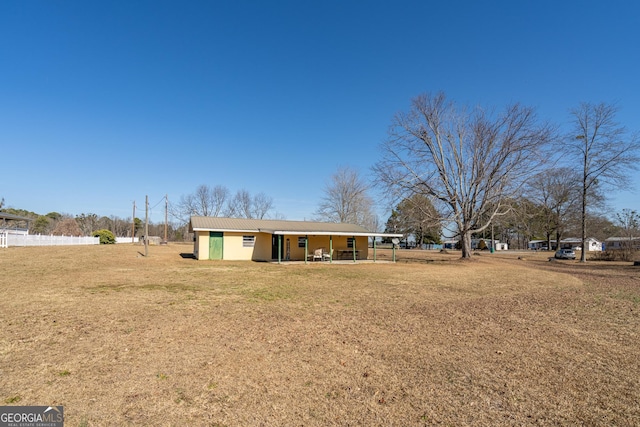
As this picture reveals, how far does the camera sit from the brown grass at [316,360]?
3104 mm

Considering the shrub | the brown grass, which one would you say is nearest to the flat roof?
the brown grass

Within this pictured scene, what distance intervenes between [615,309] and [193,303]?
10084mm

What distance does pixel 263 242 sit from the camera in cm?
2369

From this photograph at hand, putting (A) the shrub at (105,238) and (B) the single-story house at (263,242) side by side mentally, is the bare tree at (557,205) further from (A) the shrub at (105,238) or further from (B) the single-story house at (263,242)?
(A) the shrub at (105,238)

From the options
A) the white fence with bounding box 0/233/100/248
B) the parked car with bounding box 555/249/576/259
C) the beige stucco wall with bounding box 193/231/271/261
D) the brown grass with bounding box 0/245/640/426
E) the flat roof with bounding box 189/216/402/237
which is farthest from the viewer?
the parked car with bounding box 555/249/576/259

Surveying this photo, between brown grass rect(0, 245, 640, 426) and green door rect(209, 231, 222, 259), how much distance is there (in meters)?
13.4

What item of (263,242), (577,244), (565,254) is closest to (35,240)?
(263,242)

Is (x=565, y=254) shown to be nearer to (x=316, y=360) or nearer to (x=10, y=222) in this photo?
(x=316, y=360)

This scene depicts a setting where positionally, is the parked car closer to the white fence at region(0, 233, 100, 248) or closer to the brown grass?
the brown grass

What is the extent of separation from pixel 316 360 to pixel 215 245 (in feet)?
62.9

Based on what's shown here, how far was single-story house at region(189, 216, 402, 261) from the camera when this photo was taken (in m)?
22.0

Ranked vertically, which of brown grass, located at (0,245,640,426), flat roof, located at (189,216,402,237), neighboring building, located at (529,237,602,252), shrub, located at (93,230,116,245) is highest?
flat roof, located at (189,216,402,237)

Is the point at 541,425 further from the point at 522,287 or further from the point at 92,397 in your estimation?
the point at 522,287

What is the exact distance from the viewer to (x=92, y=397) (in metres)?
3.27
